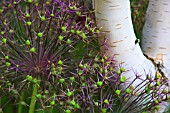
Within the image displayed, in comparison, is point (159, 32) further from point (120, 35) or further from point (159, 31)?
point (120, 35)

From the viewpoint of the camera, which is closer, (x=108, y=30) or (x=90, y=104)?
(x=90, y=104)

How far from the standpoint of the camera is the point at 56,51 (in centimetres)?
91

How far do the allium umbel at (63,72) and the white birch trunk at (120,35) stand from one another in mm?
33

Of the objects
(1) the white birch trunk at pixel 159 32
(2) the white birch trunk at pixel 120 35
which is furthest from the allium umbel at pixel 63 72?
(1) the white birch trunk at pixel 159 32

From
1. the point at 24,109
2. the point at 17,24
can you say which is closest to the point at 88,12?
the point at 17,24

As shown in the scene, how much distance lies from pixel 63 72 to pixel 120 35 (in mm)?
199

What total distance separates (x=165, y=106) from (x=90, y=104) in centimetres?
28

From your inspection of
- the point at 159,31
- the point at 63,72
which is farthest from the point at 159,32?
Result: the point at 63,72

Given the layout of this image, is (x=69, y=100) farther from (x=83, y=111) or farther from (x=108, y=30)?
(x=108, y=30)

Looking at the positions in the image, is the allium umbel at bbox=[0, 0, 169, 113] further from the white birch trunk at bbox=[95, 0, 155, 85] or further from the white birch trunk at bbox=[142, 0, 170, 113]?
the white birch trunk at bbox=[142, 0, 170, 113]

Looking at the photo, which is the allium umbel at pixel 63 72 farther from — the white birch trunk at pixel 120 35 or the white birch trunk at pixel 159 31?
the white birch trunk at pixel 159 31

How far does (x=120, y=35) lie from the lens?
A: 96 centimetres

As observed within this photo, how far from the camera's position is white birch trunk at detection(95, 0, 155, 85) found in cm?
93

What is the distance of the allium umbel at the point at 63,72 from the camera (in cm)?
83
